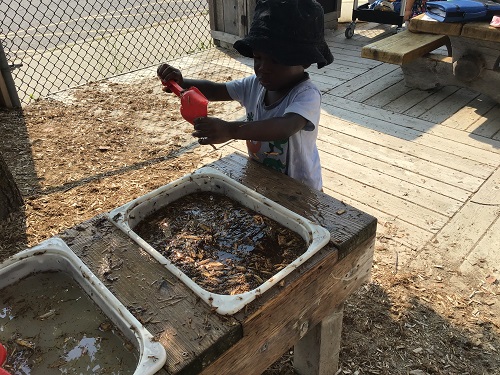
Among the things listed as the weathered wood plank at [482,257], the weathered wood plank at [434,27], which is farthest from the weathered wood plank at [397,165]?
the weathered wood plank at [434,27]

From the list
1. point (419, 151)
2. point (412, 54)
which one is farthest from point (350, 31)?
Answer: point (419, 151)

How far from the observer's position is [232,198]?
150cm

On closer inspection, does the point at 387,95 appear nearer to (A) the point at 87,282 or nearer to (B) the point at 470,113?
(B) the point at 470,113

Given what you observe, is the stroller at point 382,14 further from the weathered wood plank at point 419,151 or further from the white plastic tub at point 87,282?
the white plastic tub at point 87,282

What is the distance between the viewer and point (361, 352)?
6.24 feet

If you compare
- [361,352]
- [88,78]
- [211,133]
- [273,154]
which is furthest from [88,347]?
[88,78]

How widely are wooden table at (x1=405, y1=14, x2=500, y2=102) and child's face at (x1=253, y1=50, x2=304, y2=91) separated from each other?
2.73m

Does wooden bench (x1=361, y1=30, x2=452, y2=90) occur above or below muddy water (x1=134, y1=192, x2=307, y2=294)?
below

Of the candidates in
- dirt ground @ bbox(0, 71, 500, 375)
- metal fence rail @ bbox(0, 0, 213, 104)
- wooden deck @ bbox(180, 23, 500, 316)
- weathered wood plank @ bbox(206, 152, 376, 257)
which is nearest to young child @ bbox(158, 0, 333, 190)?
weathered wood plank @ bbox(206, 152, 376, 257)

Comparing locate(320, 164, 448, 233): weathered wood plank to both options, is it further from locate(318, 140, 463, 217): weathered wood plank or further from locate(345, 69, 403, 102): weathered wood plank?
locate(345, 69, 403, 102): weathered wood plank

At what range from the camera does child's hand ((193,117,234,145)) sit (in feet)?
4.42

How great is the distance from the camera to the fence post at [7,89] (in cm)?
424

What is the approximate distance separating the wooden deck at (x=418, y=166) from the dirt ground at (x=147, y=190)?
0.17 m

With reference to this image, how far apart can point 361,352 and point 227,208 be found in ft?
3.13
